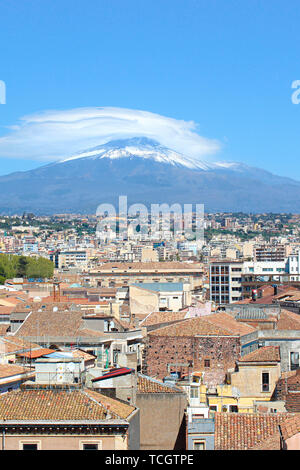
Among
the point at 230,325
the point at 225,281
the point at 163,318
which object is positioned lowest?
the point at 163,318

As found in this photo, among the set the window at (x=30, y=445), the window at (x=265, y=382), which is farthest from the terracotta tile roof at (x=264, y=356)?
the window at (x=30, y=445)

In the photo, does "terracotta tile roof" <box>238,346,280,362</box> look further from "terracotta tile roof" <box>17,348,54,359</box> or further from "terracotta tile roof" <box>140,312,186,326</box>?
"terracotta tile roof" <box>140,312,186,326</box>

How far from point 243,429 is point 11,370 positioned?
6.04 meters

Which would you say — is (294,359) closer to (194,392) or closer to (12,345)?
(12,345)

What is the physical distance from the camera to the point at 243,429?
13.8 metres

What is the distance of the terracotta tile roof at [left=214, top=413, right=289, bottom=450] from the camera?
13499 millimetres

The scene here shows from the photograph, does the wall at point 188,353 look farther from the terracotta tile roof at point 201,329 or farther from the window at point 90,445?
the window at point 90,445

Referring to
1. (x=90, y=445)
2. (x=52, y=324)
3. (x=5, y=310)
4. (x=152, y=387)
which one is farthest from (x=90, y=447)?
(x=5, y=310)

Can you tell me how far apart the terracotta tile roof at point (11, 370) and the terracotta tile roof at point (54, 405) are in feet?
11.8

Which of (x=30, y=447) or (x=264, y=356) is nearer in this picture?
(x=30, y=447)
